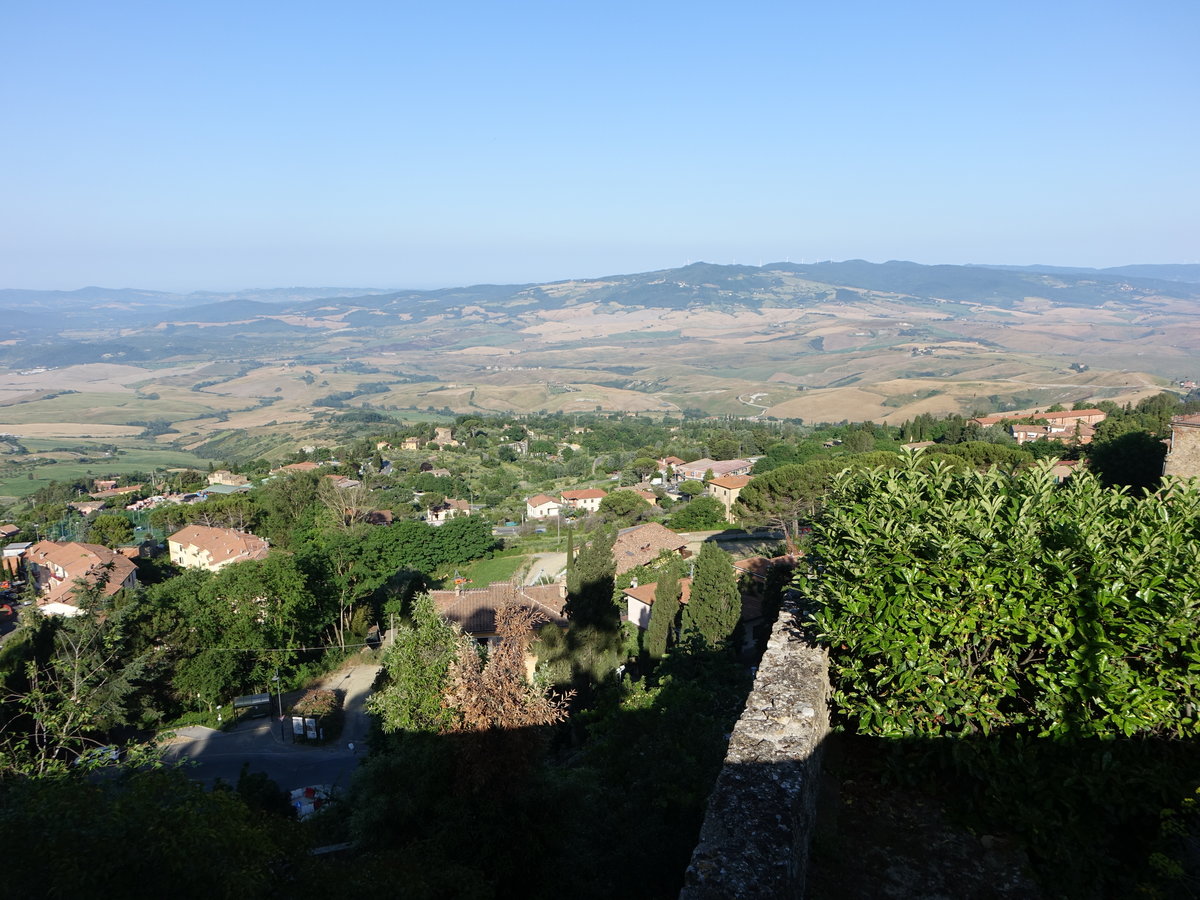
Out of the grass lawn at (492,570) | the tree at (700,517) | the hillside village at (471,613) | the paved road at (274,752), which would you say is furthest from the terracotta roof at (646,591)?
the tree at (700,517)

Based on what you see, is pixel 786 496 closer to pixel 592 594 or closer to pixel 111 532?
pixel 592 594

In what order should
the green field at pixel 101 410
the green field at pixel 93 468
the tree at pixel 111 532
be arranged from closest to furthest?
1. the tree at pixel 111 532
2. the green field at pixel 93 468
3. the green field at pixel 101 410

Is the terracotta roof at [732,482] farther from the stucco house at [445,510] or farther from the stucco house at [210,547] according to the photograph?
the stucco house at [210,547]

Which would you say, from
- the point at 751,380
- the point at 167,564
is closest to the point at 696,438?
the point at 167,564

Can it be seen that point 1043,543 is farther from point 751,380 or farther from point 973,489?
point 751,380

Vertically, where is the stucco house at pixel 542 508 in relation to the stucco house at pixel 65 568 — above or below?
below

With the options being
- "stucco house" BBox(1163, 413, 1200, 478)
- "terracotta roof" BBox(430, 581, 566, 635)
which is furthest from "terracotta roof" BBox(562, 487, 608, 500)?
"stucco house" BBox(1163, 413, 1200, 478)

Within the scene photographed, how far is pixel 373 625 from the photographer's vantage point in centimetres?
2912

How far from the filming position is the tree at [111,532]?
42.4 m

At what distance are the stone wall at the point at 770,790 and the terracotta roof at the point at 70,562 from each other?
32.8 m

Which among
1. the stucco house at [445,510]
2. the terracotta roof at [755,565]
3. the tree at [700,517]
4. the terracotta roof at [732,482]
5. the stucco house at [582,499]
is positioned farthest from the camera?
the stucco house at [582,499]

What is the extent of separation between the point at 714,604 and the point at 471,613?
385 inches

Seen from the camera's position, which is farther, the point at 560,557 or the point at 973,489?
the point at 560,557

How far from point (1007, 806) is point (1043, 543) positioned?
5.64ft
